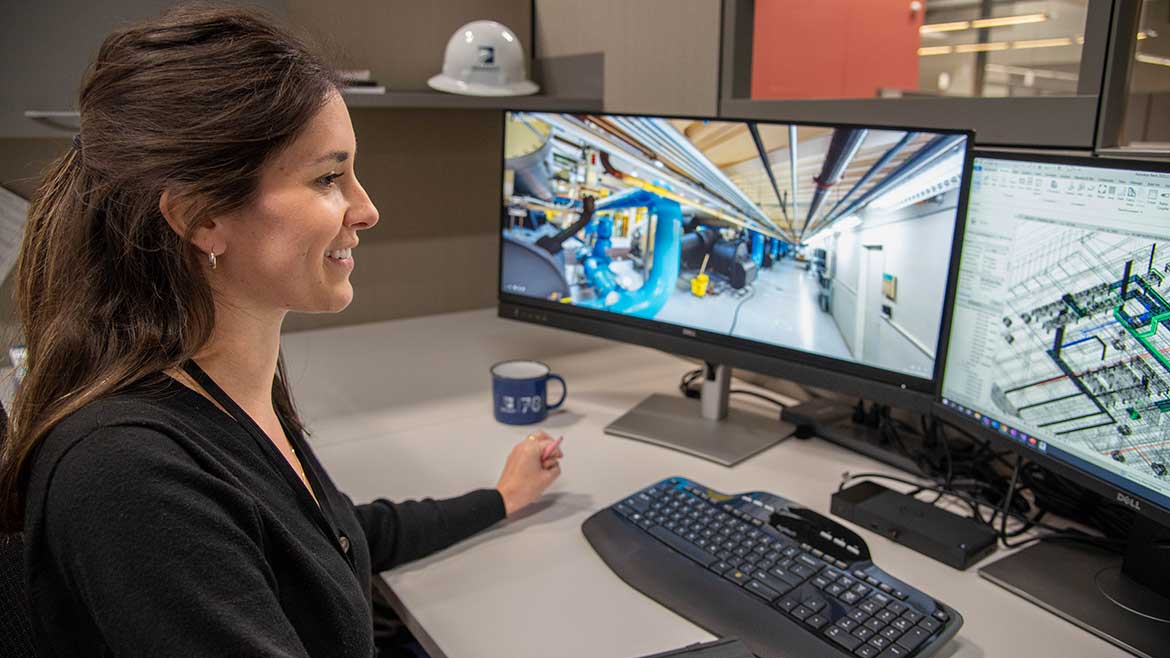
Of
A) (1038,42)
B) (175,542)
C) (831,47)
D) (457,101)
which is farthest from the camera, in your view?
(1038,42)

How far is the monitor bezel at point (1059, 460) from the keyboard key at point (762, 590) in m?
0.35

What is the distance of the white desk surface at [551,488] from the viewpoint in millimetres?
865

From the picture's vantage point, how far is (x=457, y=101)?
66.0 inches

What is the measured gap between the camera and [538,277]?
58.4 inches

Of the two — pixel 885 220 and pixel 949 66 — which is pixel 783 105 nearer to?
pixel 885 220

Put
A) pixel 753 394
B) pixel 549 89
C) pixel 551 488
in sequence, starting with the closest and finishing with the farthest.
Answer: pixel 551 488 → pixel 753 394 → pixel 549 89

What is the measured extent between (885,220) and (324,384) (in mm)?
1028

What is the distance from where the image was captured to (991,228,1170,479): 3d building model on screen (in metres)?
0.82

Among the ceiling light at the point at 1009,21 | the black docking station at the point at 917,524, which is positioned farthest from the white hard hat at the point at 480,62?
the ceiling light at the point at 1009,21

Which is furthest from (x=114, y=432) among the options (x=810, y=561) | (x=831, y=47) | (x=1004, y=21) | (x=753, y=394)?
(x=1004, y=21)

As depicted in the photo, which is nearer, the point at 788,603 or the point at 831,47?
the point at 788,603

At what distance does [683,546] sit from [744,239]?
0.48 m

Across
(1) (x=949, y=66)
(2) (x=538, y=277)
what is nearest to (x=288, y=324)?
(2) (x=538, y=277)

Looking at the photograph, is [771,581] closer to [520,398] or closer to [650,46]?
[520,398]
